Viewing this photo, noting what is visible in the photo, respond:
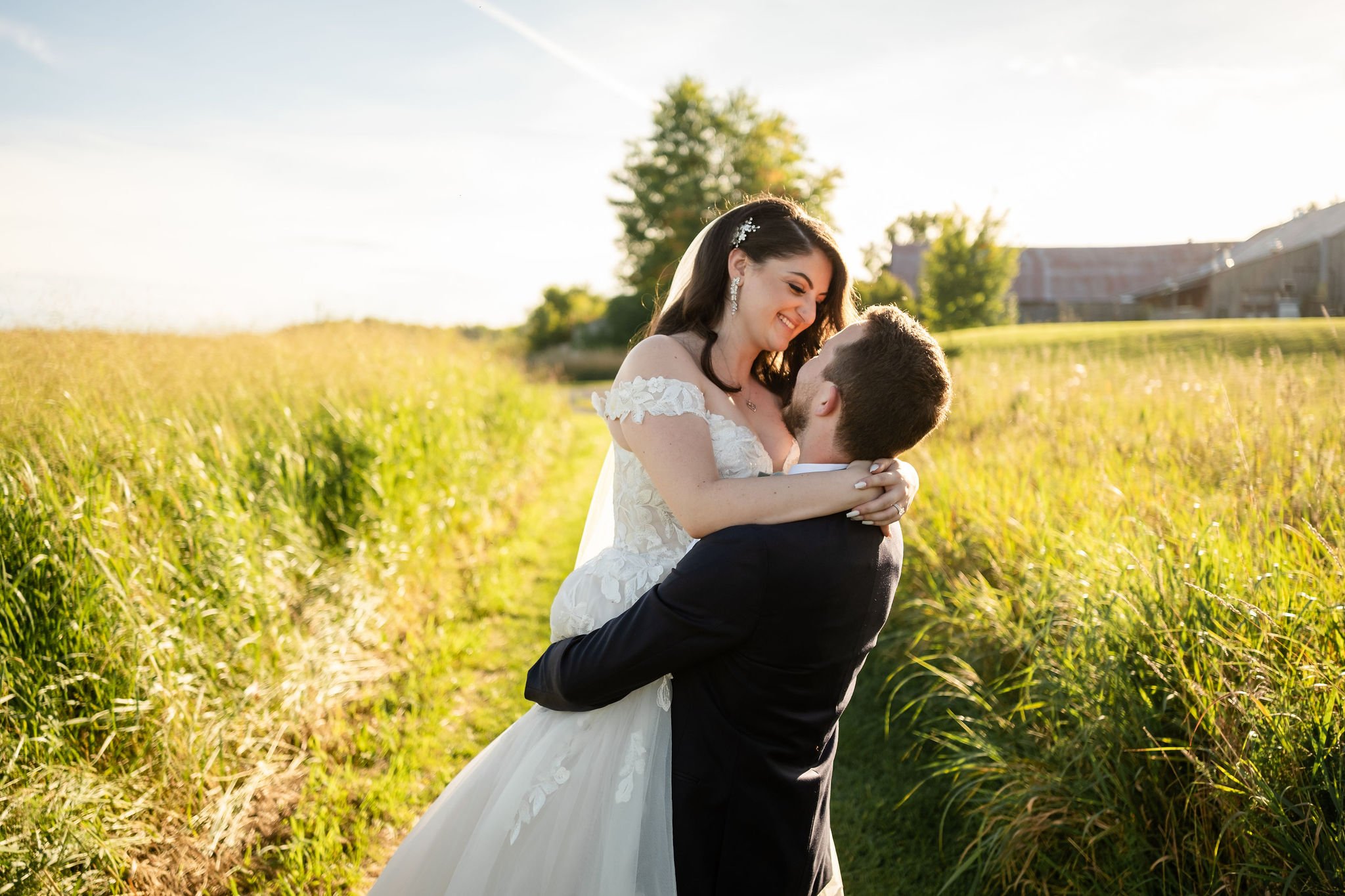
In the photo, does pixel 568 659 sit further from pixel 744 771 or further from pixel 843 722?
pixel 843 722

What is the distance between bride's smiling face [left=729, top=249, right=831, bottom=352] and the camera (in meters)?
2.63

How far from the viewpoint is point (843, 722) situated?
4.65 meters

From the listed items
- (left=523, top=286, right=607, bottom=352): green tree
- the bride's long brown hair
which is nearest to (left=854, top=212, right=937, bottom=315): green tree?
the bride's long brown hair

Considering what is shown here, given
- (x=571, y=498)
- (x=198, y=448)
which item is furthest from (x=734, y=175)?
(x=198, y=448)

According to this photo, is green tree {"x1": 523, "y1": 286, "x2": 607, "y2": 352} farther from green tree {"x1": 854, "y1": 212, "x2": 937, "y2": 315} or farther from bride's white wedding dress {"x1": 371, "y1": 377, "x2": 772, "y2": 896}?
bride's white wedding dress {"x1": 371, "y1": 377, "x2": 772, "y2": 896}

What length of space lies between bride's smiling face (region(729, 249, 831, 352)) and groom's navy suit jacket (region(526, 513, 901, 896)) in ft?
3.01

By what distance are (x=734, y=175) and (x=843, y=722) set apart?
39201mm

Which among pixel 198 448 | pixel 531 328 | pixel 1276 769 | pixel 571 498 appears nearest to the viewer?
pixel 1276 769

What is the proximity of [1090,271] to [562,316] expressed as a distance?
30.8 m

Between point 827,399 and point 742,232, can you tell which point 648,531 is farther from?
point 742,232

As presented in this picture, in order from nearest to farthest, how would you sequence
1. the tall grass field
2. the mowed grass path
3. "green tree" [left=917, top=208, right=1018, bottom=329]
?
the tall grass field < the mowed grass path < "green tree" [left=917, top=208, right=1018, bottom=329]

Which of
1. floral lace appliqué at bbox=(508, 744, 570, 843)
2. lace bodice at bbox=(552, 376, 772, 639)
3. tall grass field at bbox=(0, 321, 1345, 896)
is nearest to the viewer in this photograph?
floral lace appliqué at bbox=(508, 744, 570, 843)

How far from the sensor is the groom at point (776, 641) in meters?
1.77

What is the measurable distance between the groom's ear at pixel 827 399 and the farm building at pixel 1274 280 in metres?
4.88
